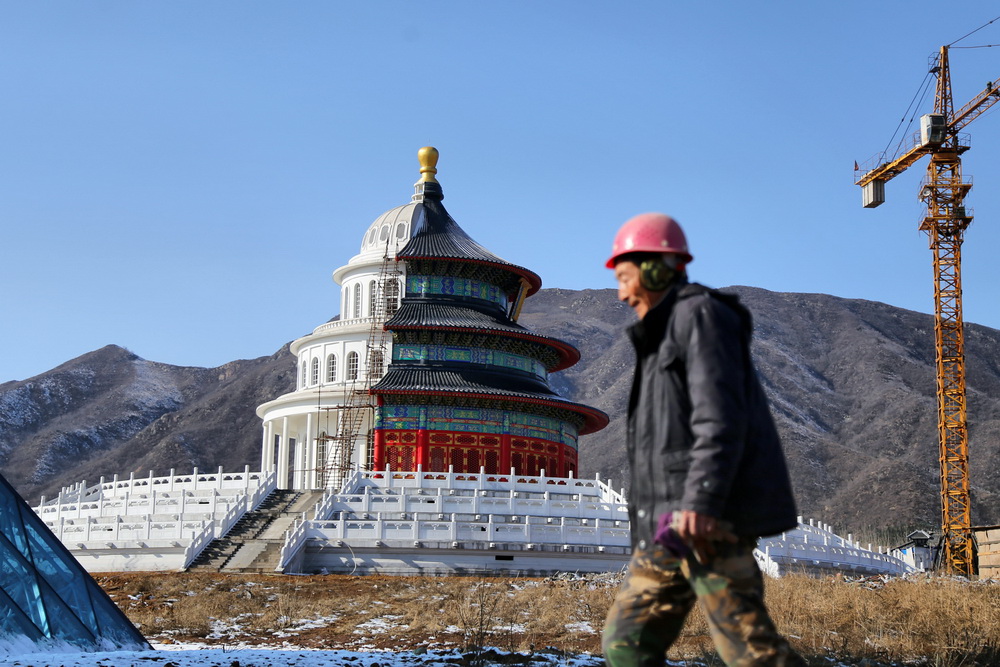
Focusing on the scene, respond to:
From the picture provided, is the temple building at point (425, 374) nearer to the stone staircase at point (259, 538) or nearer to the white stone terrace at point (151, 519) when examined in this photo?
the white stone terrace at point (151, 519)

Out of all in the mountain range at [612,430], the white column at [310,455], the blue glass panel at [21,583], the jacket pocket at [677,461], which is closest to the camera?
the jacket pocket at [677,461]

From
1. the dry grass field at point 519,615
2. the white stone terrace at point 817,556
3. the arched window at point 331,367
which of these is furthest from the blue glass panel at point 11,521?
the arched window at point 331,367

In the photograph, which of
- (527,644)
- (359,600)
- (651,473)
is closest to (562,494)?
(359,600)

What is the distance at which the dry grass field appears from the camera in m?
14.4

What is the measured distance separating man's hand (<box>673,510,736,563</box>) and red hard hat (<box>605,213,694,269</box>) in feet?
4.70

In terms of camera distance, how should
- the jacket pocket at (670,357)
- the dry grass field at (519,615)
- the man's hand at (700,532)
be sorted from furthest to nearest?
the dry grass field at (519,615) < the jacket pocket at (670,357) < the man's hand at (700,532)

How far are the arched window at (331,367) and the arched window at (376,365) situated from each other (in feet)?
7.98

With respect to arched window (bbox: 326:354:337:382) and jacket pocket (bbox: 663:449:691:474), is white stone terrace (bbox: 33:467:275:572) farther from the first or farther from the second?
jacket pocket (bbox: 663:449:691:474)

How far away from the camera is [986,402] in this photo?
176875 millimetres

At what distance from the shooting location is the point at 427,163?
55.0 metres

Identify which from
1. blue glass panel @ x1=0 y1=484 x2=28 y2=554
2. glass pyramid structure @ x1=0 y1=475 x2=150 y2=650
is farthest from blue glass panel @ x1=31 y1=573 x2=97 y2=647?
blue glass panel @ x1=0 y1=484 x2=28 y2=554

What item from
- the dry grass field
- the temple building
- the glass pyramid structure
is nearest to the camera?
the glass pyramid structure

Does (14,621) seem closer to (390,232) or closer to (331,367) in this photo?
(331,367)

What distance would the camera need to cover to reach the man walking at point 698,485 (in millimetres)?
5664
